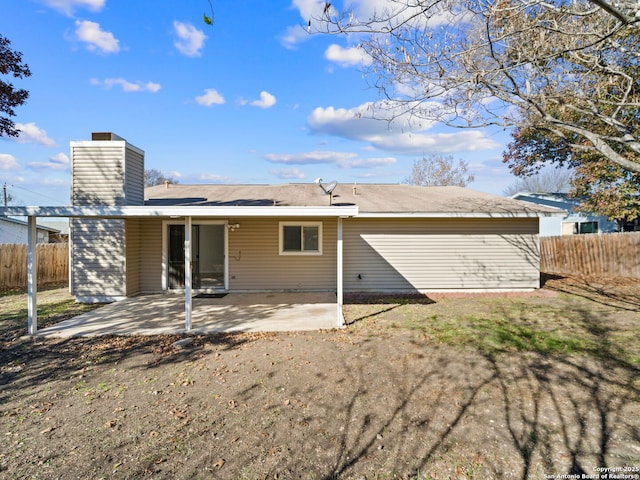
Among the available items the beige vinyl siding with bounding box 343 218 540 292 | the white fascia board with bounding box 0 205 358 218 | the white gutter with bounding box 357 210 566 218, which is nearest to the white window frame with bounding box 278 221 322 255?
the beige vinyl siding with bounding box 343 218 540 292

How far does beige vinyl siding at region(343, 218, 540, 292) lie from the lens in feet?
33.6

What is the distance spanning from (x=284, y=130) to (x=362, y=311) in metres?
10.5

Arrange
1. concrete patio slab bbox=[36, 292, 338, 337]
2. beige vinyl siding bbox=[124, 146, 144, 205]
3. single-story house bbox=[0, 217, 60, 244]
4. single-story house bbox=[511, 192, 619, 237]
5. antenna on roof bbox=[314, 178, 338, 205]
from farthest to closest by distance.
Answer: single-story house bbox=[0, 217, 60, 244]
single-story house bbox=[511, 192, 619, 237]
beige vinyl siding bbox=[124, 146, 144, 205]
antenna on roof bbox=[314, 178, 338, 205]
concrete patio slab bbox=[36, 292, 338, 337]

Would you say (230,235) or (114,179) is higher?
(114,179)

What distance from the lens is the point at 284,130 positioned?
15.7 m

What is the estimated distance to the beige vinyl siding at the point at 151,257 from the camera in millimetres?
9922

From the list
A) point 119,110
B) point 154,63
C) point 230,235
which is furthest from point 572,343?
point 119,110

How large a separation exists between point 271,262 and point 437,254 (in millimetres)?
4902

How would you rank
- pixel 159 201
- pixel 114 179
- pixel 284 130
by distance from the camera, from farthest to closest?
pixel 284 130 < pixel 159 201 < pixel 114 179

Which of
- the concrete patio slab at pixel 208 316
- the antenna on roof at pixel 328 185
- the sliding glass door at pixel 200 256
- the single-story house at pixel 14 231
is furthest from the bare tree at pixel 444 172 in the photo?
the single-story house at pixel 14 231

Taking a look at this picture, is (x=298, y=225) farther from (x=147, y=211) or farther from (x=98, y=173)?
(x=98, y=173)

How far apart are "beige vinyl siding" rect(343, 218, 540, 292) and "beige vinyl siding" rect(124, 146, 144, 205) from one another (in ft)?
19.4

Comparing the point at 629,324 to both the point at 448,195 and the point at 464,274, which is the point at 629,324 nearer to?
the point at 464,274

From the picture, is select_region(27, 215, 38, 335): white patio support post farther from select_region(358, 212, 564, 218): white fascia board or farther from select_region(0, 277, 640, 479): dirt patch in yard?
select_region(358, 212, 564, 218): white fascia board
